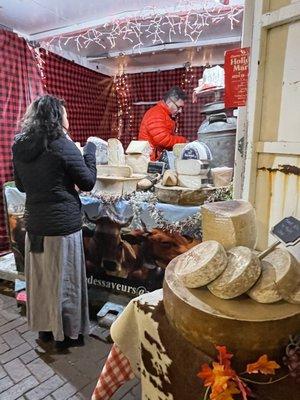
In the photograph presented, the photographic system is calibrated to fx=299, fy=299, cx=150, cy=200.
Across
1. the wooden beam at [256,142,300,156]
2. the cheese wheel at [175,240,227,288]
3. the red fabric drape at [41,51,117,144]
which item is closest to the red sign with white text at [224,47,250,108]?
the wooden beam at [256,142,300,156]

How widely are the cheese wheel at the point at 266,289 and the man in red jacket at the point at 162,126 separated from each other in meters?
2.57

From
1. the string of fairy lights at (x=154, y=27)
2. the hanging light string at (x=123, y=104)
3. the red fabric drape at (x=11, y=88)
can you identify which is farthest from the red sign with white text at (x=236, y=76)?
the hanging light string at (x=123, y=104)

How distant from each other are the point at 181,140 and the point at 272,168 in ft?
7.23

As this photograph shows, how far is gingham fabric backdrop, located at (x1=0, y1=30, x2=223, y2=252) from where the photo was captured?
3.23m

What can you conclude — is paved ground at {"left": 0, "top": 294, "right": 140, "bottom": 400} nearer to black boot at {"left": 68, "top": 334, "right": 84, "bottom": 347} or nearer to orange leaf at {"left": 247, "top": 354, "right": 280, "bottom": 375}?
black boot at {"left": 68, "top": 334, "right": 84, "bottom": 347}

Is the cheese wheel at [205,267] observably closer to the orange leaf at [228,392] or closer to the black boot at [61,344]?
the orange leaf at [228,392]

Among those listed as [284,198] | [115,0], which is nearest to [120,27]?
[115,0]

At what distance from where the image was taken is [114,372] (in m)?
1.17

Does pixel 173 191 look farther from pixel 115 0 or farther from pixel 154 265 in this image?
pixel 115 0

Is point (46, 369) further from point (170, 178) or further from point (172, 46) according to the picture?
point (172, 46)

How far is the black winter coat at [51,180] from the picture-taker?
5.87 feet

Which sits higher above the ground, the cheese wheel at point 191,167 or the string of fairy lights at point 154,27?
the string of fairy lights at point 154,27

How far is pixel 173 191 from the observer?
197 centimetres

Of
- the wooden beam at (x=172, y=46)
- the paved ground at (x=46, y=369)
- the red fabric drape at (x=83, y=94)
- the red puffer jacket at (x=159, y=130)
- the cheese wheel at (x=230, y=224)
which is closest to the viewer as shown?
the cheese wheel at (x=230, y=224)
